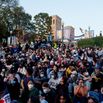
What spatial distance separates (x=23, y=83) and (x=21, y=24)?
337ft

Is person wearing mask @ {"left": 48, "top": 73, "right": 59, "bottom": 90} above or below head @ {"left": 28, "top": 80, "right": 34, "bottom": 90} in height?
below

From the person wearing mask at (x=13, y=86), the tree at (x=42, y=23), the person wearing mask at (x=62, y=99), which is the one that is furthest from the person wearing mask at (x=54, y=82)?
the tree at (x=42, y=23)

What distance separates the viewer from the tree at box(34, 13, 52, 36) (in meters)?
120

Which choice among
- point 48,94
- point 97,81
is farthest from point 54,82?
point 48,94

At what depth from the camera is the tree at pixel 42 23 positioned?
120 m

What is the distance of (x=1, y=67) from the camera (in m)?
24.2

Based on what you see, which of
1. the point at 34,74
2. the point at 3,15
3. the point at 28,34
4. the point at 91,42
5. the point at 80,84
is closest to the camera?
the point at 80,84

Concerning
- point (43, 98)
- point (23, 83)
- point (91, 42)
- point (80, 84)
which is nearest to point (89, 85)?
point (80, 84)

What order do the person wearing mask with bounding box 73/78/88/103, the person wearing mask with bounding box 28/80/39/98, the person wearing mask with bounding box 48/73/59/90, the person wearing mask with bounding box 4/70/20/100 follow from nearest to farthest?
the person wearing mask with bounding box 28/80/39/98
the person wearing mask with bounding box 73/78/88/103
the person wearing mask with bounding box 4/70/20/100
the person wearing mask with bounding box 48/73/59/90

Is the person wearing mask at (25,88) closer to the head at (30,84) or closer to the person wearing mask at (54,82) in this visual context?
the head at (30,84)

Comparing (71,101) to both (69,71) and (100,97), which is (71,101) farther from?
(69,71)

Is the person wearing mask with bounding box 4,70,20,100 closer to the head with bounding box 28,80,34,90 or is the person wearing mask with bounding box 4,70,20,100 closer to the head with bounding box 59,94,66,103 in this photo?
the head with bounding box 28,80,34,90

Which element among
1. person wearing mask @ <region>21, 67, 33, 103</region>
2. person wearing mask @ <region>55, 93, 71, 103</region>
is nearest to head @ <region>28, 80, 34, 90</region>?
person wearing mask @ <region>21, 67, 33, 103</region>

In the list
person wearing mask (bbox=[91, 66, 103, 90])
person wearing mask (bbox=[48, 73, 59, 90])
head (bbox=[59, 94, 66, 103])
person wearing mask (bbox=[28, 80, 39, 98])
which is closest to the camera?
head (bbox=[59, 94, 66, 103])
